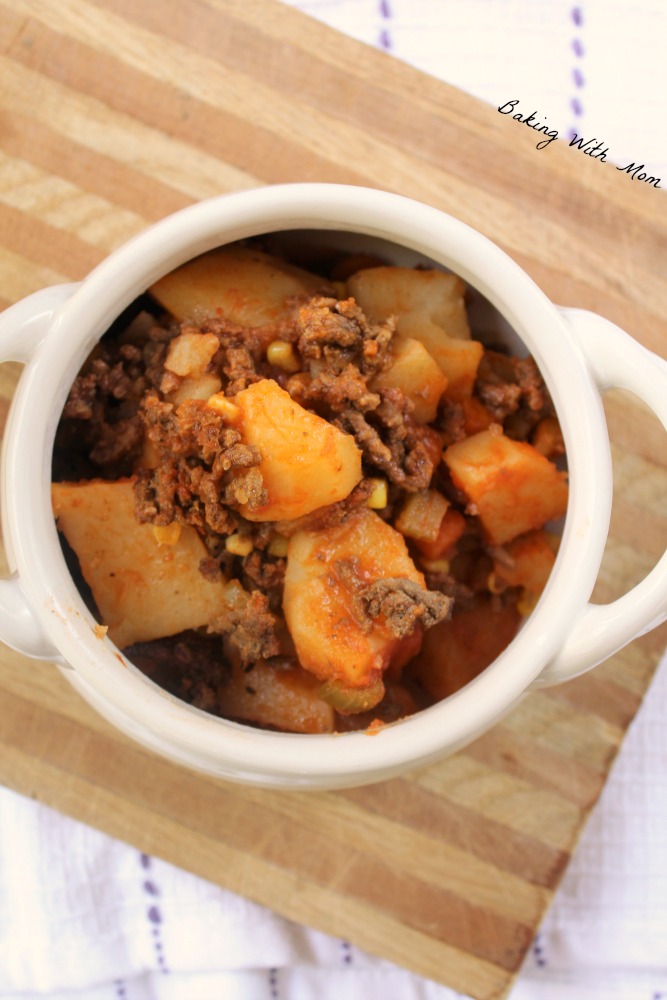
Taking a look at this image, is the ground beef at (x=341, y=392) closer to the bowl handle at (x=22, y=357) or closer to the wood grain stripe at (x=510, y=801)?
the bowl handle at (x=22, y=357)

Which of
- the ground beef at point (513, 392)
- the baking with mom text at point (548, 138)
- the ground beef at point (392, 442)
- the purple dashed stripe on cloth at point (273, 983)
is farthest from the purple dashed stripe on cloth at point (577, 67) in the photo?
the purple dashed stripe on cloth at point (273, 983)

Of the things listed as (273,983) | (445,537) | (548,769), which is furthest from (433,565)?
(273,983)

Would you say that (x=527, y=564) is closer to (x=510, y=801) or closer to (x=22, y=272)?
(x=510, y=801)

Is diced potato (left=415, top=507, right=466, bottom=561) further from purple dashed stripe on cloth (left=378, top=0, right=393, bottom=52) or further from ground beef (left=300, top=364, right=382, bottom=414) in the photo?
purple dashed stripe on cloth (left=378, top=0, right=393, bottom=52)

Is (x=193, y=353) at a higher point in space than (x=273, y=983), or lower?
higher

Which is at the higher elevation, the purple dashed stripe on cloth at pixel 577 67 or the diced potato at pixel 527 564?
the purple dashed stripe on cloth at pixel 577 67

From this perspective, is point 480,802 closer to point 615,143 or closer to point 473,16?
point 615,143

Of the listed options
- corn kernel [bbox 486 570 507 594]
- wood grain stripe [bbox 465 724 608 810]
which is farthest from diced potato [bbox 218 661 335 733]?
wood grain stripe [bbox 465 724 608 810]
